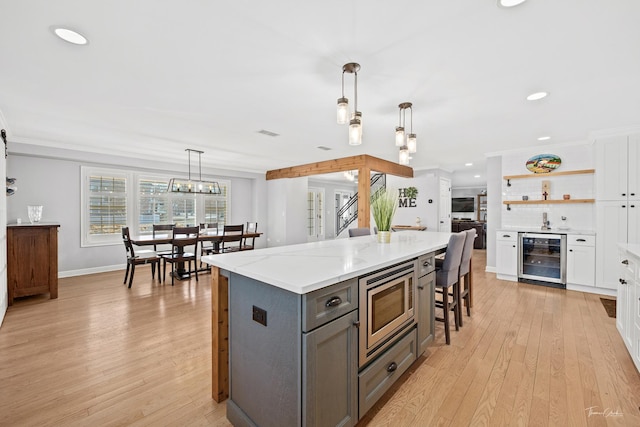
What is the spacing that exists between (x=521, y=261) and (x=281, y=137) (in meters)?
4.57

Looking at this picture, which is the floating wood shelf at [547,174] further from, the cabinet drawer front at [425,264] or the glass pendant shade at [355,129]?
the glass pendant shade at [355,129]

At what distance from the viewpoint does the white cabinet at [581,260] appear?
4.21 meters

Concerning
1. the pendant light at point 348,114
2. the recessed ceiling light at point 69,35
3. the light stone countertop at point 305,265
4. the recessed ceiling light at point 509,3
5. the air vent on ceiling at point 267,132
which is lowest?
the light stone countertop at point 305,265

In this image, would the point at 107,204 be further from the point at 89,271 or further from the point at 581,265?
the point at 581,265

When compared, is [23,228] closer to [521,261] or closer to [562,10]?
[562,10]

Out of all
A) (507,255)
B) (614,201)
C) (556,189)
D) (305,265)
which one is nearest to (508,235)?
(507,255)

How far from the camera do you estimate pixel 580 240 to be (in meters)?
4.31

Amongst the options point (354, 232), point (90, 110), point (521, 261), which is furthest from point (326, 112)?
point (521, 261)

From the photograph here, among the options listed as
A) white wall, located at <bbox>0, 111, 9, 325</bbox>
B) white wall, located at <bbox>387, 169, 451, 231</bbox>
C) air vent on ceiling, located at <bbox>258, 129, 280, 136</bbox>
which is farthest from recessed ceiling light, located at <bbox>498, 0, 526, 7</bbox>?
white wall, located at <bbox>387, 169, 451, 231</bbox>

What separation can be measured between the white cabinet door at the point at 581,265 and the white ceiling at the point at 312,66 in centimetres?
176

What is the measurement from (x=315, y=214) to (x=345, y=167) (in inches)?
165

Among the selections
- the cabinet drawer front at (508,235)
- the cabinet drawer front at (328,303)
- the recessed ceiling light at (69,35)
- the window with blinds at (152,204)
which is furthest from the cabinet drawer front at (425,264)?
the window with blinds at (152,204)

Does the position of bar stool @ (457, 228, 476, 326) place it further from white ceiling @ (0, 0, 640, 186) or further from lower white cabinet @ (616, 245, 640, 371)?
white ceiling @ (0, 0, 640, 186)

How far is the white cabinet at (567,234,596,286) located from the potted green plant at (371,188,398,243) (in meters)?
3.54
